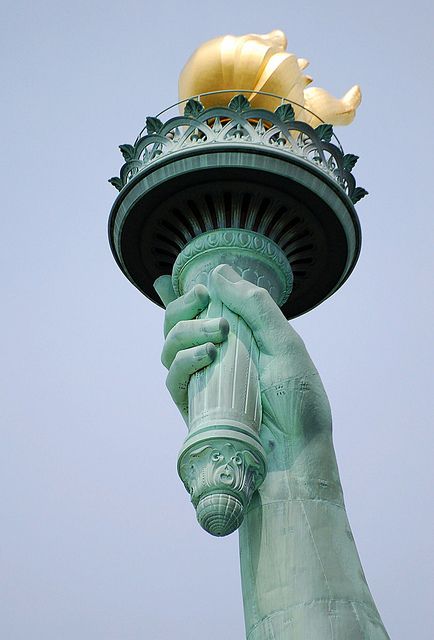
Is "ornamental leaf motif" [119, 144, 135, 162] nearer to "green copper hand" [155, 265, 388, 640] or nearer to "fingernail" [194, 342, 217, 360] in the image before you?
"green copper hand" [155, 265, 388, 640]

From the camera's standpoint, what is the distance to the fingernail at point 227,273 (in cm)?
1666

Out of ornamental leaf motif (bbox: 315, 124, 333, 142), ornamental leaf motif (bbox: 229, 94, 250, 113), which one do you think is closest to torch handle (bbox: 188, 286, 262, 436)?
ornamental leaf motif (bbox: 229, 94, 250, 113)

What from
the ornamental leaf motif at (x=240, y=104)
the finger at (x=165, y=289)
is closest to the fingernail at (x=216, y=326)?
the finger at (x=165, y=289)

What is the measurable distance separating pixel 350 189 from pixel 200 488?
224 inches

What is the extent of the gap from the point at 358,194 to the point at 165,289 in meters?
3.12

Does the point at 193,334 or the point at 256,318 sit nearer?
the point at 193,334

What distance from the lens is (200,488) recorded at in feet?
47.7

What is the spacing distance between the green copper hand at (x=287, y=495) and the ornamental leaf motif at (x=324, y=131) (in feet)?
8.37

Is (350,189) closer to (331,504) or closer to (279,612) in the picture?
(331,504)

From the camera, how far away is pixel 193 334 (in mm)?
16078

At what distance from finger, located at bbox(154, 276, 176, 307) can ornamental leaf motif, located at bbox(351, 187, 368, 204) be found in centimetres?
289

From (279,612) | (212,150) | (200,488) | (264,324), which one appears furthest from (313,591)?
(212,150)

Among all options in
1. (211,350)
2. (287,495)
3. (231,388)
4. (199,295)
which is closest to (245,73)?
(199,295)

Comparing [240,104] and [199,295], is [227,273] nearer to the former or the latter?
[199,295]
